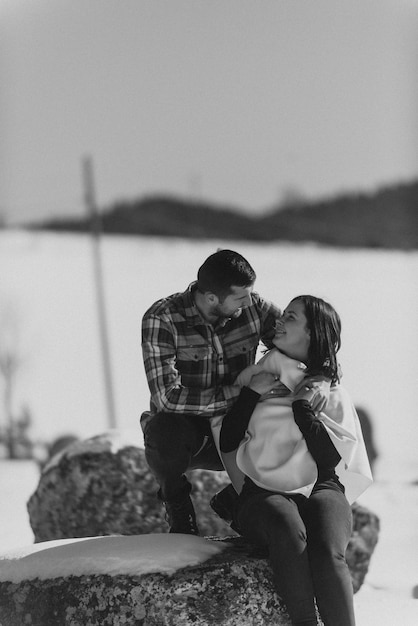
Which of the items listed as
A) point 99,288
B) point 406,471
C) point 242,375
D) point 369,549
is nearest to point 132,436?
point 369,549

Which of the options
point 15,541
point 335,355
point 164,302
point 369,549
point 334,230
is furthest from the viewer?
point 334,230

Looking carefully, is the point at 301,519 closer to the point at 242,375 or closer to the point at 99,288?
the point at 242,375

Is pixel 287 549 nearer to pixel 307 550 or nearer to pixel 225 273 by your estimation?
pixel 307 550

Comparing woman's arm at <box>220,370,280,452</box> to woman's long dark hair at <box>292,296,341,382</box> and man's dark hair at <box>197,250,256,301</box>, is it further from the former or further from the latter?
man's dark hair at <box>197,250,256,301</box>

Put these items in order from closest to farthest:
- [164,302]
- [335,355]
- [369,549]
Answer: [335,355] < [164,302] < [369,549]

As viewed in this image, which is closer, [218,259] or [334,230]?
[218,259]

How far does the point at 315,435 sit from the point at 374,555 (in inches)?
111

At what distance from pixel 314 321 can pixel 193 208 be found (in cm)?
627

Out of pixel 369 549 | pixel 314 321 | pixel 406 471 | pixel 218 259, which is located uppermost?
pixel 218 259

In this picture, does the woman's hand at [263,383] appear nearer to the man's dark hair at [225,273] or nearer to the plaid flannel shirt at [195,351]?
the plaid flannel shirt at [195,351]

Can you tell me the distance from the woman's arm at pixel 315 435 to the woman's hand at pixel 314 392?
0.05 ft

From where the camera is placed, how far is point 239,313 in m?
2.78

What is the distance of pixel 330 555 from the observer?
7.47ft

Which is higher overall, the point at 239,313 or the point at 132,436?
the point at 239,313
